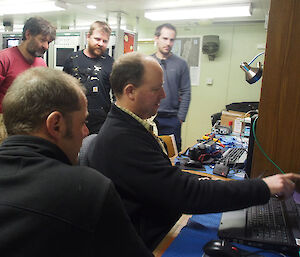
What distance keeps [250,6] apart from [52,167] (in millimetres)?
4330

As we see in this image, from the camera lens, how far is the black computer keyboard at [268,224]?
98 cm

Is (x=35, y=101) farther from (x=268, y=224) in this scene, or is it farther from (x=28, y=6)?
(x=28, y=6)

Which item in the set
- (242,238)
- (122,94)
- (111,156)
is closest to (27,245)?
(111,156)

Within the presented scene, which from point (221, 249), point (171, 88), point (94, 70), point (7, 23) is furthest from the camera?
point (7, 23)

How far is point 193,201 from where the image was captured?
1041 mm

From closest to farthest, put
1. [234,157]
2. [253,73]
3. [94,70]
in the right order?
1. [253,73]
2. [234,157]
3. [94,70]

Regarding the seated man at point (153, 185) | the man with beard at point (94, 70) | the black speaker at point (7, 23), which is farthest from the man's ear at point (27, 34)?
the black speaker at point (7, 23)

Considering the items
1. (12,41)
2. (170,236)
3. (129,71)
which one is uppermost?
(12,41)

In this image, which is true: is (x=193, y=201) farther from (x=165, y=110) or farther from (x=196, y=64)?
(x=196, y=64)

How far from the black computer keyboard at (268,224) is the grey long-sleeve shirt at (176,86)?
1.94 meters

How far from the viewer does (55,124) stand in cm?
70

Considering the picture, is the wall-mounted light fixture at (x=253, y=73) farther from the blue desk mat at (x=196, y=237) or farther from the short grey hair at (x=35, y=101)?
the short grey hair at (x=35, y=101)

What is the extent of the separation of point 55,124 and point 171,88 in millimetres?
2506

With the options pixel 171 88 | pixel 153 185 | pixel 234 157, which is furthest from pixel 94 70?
pixel 153 185
